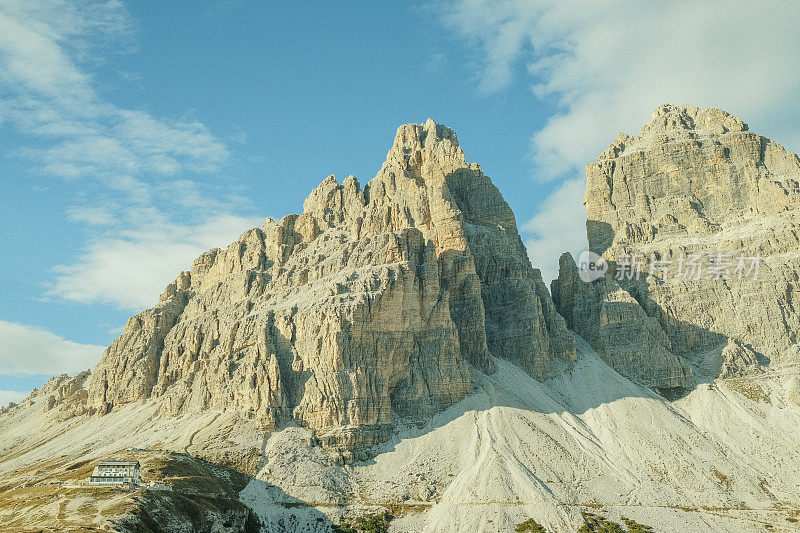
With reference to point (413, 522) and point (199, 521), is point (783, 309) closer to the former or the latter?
point (413, 522)

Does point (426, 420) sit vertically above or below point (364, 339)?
below

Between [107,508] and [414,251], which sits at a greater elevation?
[414,251]

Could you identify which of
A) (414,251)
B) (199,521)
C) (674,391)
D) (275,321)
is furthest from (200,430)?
(674,391)

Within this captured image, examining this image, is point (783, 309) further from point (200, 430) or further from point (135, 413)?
point (135, 413)

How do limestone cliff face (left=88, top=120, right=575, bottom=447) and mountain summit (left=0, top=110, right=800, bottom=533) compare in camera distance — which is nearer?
mountain summit (left=0, top=110, right=800, bottom=533)

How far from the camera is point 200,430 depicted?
163m

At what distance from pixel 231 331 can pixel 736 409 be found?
124069 mm

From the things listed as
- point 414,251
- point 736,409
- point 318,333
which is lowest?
point 736,409

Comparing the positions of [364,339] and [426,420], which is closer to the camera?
[426,420]

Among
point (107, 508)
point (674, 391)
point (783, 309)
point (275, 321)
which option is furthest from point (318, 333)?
point (783, 309)

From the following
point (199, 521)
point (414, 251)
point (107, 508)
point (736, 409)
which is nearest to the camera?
point (107, 508)

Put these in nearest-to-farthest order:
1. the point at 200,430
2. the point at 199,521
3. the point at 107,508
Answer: the point at 107,508 → the point at 199,521 → the point at 200,430

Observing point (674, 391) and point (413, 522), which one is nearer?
point (413, 522)

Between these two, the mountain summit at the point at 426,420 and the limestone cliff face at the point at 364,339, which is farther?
the limestone cliff face at the point at 364,339
